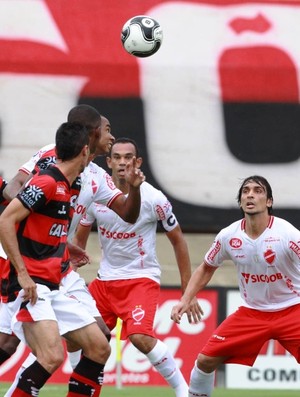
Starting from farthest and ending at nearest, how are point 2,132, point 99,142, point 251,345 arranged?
point 2,132 → point 251,345 → point 99,142

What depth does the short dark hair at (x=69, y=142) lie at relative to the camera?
7059 mm

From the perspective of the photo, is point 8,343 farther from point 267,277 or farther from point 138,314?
point 267,277

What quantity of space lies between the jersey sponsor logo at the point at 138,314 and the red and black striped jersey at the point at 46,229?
6.81 feet

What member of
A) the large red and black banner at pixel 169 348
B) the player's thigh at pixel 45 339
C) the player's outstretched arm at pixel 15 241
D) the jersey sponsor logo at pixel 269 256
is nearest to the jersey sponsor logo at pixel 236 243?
the jersey sponsor logo at pixel 269 256

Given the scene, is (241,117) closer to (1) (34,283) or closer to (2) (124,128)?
(2) (124,128)

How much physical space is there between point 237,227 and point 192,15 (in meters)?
6.70

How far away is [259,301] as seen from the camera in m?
8.52

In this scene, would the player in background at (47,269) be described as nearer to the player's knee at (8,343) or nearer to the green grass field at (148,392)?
the player's knee at (8,343)

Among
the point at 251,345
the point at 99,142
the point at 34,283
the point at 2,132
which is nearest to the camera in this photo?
the point at 34,283

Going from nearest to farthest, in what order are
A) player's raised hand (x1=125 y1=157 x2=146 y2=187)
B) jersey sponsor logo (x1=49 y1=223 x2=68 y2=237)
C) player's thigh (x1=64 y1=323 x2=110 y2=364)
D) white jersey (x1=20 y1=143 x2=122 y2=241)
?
jersey sponsor logo (x1=49 y1=223 x2=68 y2=237)
player's thigh (x1=64 y1=323 x2=110 y2=364)
player's raised hand (x1=125 y1=157 x2=146 y2=187)
white jersey (x1=20 y1=143 x2=122 y2=241)

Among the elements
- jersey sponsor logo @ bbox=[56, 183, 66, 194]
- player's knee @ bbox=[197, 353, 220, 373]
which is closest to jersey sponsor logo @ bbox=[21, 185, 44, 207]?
jersey sponsor logo @ bbox=[56, 183, 66, 194]

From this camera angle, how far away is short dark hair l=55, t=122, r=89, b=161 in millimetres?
7059

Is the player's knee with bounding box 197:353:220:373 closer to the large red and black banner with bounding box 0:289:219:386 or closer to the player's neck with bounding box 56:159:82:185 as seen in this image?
the player's neck with bounding box 56:159:82:185

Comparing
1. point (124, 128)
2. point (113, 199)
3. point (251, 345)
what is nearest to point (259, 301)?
point (251, 345)
